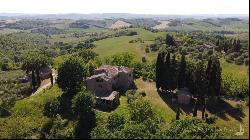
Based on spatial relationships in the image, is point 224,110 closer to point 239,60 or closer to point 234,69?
point 234,69

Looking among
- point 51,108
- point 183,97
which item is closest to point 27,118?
point 51,108

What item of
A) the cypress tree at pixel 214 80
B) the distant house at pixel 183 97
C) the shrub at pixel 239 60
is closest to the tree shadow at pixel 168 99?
the distant house at pixel 183 97

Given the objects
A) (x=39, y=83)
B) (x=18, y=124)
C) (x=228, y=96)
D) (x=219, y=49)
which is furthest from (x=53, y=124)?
(x=219, y=49)

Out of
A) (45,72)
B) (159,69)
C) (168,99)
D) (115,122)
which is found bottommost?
(168,99)

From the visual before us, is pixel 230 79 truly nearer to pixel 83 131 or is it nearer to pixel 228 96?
pixel 228 96

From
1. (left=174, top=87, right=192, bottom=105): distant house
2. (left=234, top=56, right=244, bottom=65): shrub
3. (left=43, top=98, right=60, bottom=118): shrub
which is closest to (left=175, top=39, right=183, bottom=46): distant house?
(left=234, top=56, right=244, bottom=65): shrub

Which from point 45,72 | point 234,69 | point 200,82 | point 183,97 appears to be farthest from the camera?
point 234,69
